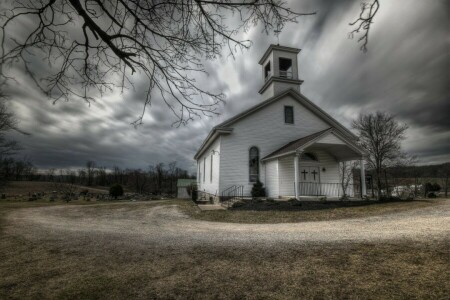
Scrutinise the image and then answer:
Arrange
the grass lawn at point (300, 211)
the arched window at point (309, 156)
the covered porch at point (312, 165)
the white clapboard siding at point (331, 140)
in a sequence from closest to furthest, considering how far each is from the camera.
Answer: the grass lawn at point (300, 211), the white clapboard siding at point (331, 140), the covered porch at point (312, 165), the arched window at point (309, 156)

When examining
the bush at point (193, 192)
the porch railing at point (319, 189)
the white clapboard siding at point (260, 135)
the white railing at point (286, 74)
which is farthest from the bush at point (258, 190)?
the white railing at point (286, 74)

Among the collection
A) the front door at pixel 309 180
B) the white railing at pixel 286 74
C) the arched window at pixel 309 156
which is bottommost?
the front door at pixel 309 180

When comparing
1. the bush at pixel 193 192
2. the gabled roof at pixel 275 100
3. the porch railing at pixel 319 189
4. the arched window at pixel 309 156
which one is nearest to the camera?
the porch railing at pixel 319 189

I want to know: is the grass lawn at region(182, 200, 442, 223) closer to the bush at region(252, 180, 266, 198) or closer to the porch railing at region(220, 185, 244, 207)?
the bush at region(252, 180, 266, 198)

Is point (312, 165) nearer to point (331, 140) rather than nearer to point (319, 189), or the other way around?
point (319, 189)

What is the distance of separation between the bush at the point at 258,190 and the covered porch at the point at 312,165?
1.22 feet

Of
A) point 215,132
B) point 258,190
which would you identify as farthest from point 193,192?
point 258,190

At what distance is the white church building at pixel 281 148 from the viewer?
16.4 meters

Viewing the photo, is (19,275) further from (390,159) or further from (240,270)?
(390,159)

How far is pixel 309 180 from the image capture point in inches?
682

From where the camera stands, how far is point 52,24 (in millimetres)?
3930

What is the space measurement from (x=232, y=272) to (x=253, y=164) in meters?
14.1

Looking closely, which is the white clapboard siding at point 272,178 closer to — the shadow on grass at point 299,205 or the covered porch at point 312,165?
the covered porch at point 312,165

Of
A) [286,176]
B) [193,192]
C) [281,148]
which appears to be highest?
[281,148]
